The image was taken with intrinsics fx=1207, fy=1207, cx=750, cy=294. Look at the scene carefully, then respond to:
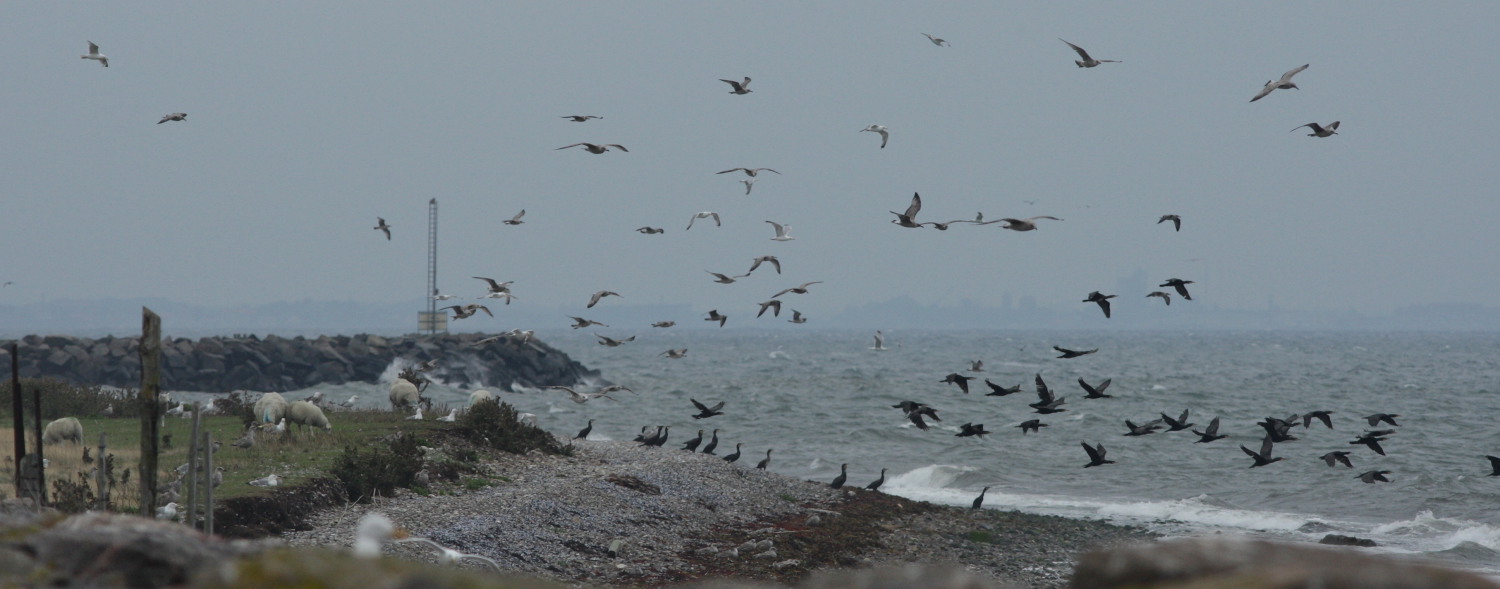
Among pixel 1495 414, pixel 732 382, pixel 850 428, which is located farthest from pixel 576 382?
pixel 1495 414

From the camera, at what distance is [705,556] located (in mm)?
21781

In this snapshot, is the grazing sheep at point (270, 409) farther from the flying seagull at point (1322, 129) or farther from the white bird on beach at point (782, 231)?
the flying seagull at point (1322, 129)

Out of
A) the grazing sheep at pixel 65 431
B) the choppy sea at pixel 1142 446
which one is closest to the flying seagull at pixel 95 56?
the grazing sheep at pixel 65 431

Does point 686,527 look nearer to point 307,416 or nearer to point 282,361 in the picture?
point 307,416

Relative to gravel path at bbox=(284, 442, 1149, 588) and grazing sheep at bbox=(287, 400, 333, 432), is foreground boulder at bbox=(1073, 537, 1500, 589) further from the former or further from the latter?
grazing sheep at bbox=(287, 400, 333, 432)

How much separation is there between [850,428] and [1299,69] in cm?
3031

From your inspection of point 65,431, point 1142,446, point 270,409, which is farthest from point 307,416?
point 1142,446

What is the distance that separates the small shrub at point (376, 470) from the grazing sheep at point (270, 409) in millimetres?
6315

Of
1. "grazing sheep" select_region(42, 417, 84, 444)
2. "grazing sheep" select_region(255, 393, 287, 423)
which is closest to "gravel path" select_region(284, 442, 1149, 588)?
"grazing sheep" select_region(255, 393, 287, 423)

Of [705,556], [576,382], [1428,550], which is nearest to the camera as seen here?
[705,556]

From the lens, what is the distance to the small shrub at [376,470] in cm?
2102

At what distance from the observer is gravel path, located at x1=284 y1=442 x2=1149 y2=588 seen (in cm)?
1954

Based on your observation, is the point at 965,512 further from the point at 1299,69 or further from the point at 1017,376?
the point at 1017,376

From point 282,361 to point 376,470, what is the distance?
55.7 m
